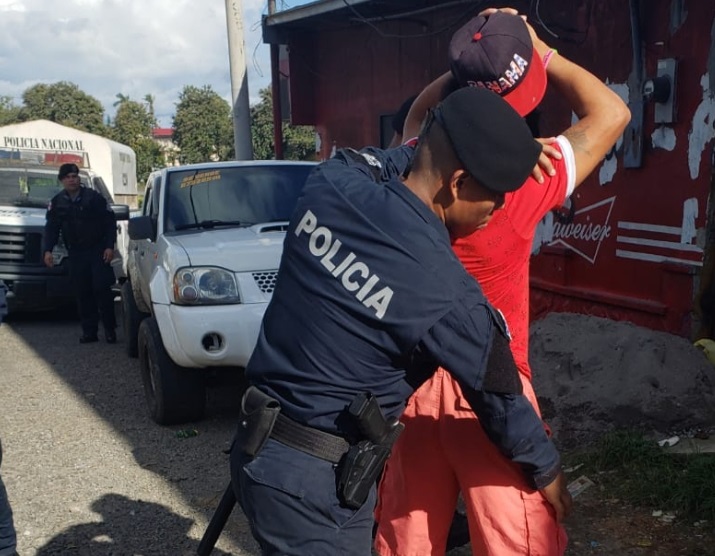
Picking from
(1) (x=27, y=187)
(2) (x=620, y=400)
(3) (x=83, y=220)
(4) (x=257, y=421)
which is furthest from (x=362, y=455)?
(1) (x=27, y=187)

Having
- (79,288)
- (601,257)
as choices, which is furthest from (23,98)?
(601,257)

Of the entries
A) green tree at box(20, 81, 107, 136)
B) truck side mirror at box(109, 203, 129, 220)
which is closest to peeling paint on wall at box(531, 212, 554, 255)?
truck side mirror at box(109, 203, 129, 220)

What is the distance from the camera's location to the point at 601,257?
6.31 meters

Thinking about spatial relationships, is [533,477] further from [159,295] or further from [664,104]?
[664,104]

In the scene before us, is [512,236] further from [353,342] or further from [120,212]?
[120,212]

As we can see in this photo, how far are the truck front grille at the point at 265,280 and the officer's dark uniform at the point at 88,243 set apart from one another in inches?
154

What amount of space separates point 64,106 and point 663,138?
59.3m

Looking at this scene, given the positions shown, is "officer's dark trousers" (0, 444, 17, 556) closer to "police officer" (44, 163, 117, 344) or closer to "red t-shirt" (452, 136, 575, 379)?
"red t-shirt" (452, 136, 575, 379)

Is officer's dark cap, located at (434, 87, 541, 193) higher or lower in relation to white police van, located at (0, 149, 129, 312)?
higher

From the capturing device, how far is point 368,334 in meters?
1.72

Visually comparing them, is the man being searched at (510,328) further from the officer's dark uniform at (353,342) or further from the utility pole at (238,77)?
the utility pole at (238,77)

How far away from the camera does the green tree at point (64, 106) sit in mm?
58406

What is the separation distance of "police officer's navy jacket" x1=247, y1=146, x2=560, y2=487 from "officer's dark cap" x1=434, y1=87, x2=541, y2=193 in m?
0.16

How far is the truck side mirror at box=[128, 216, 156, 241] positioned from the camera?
19.2 ft
